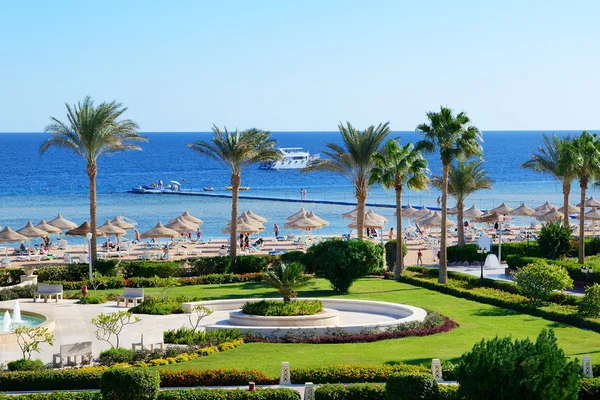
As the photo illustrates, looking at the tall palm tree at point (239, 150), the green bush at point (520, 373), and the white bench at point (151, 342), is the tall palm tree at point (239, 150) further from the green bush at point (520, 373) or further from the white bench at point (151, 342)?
the green bush at point (520, 373)

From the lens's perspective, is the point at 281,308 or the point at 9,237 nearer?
the point at 281,308

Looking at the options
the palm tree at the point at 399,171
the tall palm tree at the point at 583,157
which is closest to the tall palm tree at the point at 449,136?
the palm tree at the point at 399,171

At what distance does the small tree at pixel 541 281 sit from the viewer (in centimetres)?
3400

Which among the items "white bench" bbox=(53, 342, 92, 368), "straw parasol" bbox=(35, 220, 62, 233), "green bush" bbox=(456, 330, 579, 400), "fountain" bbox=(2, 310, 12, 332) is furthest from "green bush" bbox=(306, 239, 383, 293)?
"straw parasol" bbox=(35, 220, 62, 233)

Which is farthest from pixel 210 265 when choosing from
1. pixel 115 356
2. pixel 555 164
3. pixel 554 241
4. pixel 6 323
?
pixel 555 164

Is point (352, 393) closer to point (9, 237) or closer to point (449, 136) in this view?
point (449, 136)

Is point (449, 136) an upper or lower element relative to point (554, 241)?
upper

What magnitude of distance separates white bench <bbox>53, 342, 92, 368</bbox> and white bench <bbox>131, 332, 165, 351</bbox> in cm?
143

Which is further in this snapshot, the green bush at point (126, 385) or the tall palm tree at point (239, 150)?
the tall palm tree at point (239, 150)

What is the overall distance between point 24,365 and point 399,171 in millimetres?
23489

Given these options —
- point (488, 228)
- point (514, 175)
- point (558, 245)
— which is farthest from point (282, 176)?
point (558, 245)

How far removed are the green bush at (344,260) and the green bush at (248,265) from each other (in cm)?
575

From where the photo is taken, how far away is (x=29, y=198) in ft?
376

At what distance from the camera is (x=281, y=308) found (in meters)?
30.7
